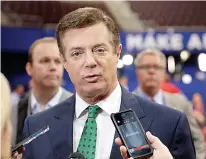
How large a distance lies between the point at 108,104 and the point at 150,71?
2034 mm

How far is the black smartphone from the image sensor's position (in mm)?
1259

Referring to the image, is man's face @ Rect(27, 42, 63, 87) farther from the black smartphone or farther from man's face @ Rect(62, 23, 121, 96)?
the black smartphone

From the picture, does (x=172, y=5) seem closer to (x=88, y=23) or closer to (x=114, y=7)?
(x=114, y=7)

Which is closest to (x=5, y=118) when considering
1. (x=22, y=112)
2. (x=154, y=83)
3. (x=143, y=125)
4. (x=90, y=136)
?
(x=90, y=136)

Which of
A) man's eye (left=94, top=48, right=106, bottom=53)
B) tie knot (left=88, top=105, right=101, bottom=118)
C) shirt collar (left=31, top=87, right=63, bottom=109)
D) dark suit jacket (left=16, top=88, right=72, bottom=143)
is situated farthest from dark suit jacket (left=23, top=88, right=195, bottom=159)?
shirt collar (left=31, top=87, right=63, bottom=109)

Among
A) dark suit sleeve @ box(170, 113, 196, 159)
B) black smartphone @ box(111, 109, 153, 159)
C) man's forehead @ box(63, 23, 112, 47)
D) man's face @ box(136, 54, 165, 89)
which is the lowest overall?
dark suit sleeve @ box(170, 113, 196, 159)

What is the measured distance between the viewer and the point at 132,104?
5.62 feet

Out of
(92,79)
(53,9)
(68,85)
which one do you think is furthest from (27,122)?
(53,9)

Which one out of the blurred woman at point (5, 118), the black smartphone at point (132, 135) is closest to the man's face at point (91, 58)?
the black smartphone at point (132, 135)

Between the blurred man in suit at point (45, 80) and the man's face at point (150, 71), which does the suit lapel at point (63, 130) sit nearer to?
the blurred man in suit at point (45, 80)

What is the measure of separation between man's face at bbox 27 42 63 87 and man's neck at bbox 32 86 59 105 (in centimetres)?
4

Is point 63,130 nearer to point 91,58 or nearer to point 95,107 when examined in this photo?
point 95,107

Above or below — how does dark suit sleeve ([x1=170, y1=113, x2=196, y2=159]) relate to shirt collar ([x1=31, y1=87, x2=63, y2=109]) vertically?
below

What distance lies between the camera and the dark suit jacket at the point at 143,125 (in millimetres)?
1616
